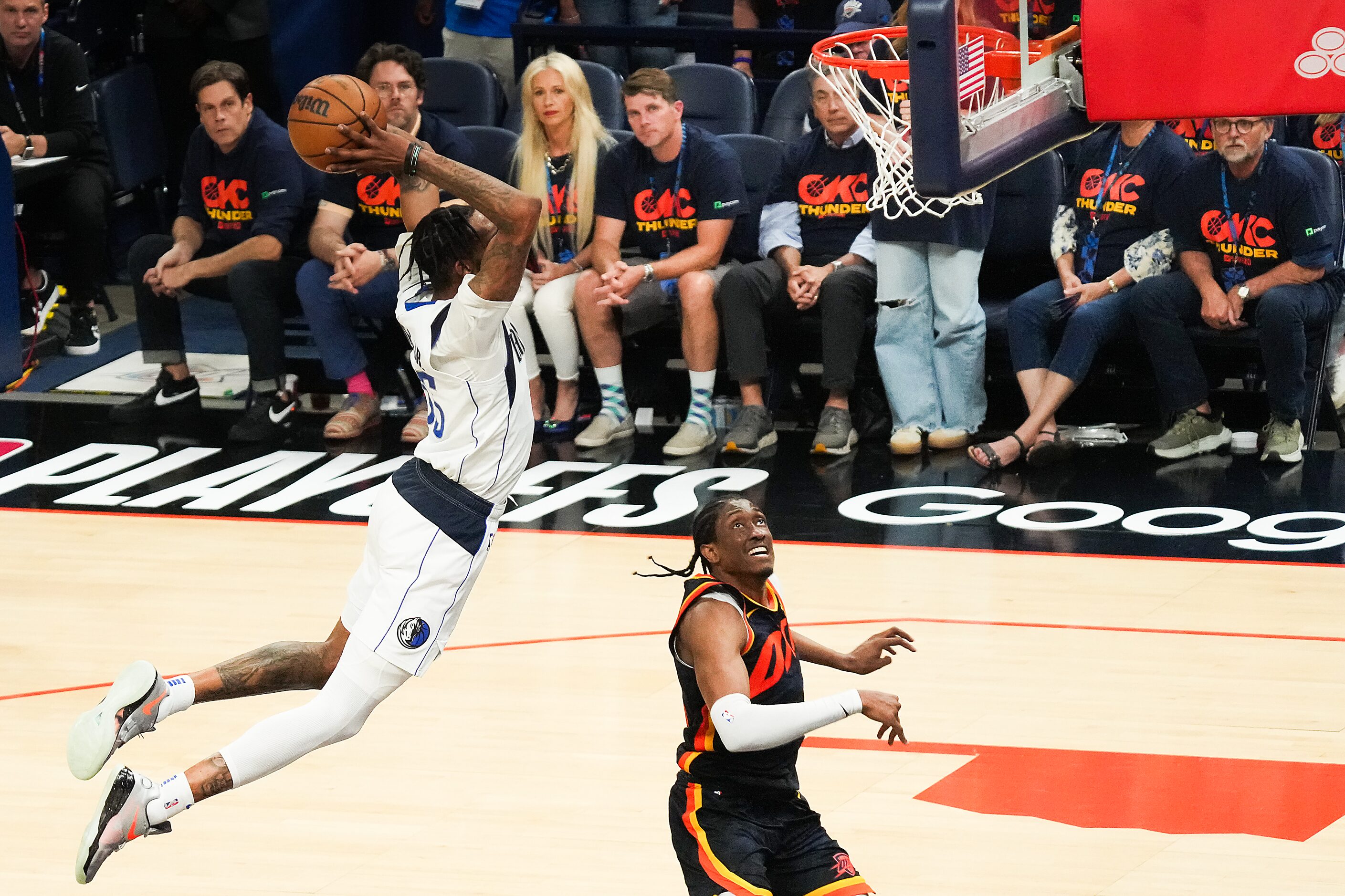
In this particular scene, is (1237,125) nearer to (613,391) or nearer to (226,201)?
(613,391)

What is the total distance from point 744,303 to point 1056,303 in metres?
1.53

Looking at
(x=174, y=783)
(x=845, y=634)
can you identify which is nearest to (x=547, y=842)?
(x=174, y=783)

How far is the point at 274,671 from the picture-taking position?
4977 millimetres

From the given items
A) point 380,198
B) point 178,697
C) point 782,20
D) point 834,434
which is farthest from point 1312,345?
point 178,697

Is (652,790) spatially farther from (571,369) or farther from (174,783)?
(571,369)

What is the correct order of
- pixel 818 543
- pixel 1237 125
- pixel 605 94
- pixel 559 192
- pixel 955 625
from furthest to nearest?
pixel 605 94, pixel 559 192, pixel 1237 125, pixel 818 543, pixel 955 625

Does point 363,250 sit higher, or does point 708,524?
point 363,250

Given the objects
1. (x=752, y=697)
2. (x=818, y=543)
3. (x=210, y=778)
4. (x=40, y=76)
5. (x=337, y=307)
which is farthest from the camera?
(x=40, y=76)

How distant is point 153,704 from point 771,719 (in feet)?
5.83

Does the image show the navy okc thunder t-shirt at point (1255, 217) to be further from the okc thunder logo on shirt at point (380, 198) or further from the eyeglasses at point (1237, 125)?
the okc thunder logo on shirt at point (380, 198)

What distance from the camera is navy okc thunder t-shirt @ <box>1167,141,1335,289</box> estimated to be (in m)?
8.33

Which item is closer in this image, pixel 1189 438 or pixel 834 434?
pixel 1189 438

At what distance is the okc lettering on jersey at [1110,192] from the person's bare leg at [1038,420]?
87cm

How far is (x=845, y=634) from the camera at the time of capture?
6.67 meters
